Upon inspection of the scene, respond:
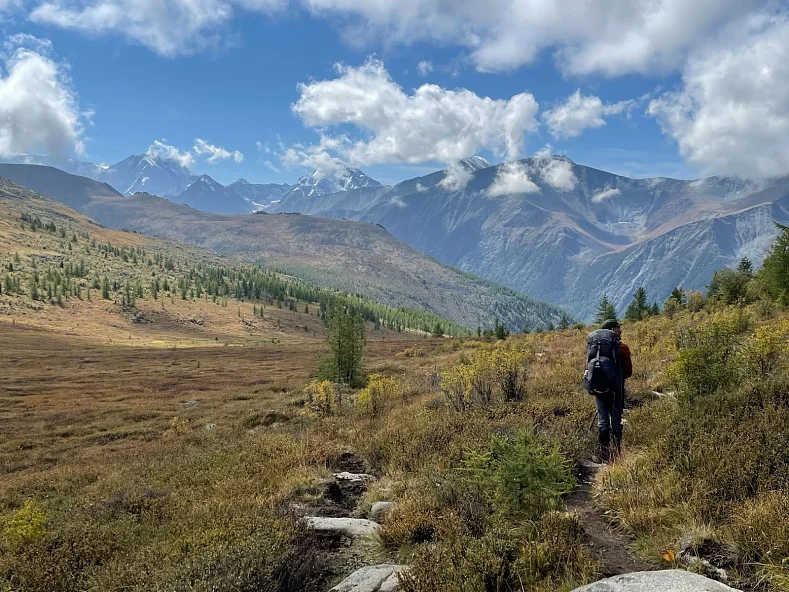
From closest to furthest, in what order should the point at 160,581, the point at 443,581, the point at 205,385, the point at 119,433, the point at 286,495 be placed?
1. the point at 443,581
2. the point at 160,581
3. the point at 286,495
4. the point at 119,433
5. the point at 205,385

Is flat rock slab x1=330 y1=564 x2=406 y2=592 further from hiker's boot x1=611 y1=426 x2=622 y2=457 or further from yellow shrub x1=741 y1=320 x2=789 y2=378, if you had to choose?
yellow shrub x1=741 y1=320 x2=789 y2=378

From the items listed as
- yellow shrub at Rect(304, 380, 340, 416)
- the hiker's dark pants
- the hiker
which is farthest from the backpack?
yellow shrub at Rect(304, 380, 340, 416)

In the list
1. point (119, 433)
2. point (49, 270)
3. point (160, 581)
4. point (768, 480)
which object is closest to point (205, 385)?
point (119, 433)

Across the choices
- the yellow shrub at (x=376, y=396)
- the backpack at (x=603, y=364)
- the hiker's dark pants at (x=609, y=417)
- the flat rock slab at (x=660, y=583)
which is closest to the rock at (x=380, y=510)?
the flat rock slab at (x=660, y=583)

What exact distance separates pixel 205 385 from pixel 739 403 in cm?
4520

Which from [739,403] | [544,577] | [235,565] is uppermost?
[739,403]

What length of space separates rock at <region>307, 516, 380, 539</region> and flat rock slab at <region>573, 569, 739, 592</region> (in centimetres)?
358

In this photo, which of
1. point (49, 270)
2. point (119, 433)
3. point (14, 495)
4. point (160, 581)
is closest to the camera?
point (160, 581)

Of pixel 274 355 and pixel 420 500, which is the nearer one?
pixel 420 500

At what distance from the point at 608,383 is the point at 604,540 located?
12.4 ft

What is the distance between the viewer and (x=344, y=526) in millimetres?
7145

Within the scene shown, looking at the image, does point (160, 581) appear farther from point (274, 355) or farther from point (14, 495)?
point (274, 355)

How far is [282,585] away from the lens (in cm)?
536

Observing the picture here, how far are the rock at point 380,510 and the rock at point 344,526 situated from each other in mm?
275
